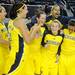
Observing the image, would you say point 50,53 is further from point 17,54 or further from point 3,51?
point 17,54

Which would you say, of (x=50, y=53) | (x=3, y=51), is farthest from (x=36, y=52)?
(x=3, y=51)

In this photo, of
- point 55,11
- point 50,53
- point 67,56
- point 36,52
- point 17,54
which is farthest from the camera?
point 55,11

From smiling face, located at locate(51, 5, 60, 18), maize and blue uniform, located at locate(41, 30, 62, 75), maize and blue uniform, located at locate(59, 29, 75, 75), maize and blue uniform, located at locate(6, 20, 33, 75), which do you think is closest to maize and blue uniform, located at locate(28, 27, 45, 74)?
maize and blue uniform, located at locate(41, 30, 62, 75)

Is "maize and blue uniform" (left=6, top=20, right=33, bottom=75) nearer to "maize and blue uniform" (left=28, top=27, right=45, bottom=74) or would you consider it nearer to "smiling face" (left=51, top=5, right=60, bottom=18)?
"maize and blue uniform" (left=28, top=27, right=45, bottom=74)

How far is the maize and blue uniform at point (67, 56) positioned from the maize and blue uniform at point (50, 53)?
165mm

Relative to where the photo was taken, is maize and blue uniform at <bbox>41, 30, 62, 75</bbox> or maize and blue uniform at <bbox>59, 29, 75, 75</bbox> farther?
maize and blue uniform at <bbox>59, 29, 75, 75</bbox>

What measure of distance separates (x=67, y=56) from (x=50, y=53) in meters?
0.43

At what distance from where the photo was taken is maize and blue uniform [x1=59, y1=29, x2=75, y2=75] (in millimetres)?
7374

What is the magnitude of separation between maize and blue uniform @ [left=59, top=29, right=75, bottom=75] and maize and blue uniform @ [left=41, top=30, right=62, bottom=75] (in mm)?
165

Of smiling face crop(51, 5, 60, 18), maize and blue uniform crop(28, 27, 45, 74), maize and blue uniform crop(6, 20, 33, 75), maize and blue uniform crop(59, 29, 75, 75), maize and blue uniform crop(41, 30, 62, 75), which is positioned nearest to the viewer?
maize and blue uniform crop(6, 20, 33, 75)

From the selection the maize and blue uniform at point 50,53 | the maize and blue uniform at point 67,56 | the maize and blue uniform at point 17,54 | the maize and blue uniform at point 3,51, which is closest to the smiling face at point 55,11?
the maize and blue uniform at point 67,56

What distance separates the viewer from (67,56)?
293 inches

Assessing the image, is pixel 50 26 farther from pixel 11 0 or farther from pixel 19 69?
pixel 11 0

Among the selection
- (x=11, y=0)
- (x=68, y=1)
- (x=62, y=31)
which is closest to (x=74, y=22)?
(x=62, y=31)
